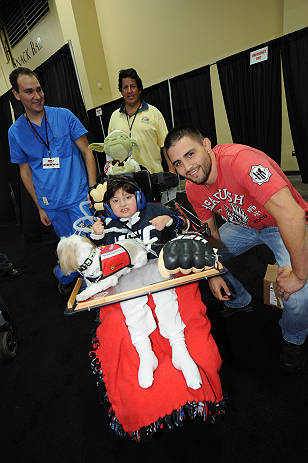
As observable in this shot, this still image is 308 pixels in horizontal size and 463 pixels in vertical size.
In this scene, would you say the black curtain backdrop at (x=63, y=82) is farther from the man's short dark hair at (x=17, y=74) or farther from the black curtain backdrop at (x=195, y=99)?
the man's short dark hair at (x=17, y=74)

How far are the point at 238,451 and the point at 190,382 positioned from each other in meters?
0.43

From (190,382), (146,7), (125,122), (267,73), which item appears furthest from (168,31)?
(190,382)

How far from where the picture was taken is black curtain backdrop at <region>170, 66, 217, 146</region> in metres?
4.09

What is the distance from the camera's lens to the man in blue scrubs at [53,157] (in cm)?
207

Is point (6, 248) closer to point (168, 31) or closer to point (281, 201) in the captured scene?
point (281, 201)

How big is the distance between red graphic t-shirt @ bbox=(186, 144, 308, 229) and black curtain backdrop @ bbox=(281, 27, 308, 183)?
8.68 ft

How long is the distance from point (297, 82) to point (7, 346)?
4346 mm

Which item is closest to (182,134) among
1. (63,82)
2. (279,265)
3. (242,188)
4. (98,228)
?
(242,188)

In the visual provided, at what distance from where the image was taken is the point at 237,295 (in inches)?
71.7

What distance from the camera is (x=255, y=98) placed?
142 inches

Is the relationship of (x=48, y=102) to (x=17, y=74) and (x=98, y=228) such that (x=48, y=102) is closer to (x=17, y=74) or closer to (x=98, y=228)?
(x=17, y=74)

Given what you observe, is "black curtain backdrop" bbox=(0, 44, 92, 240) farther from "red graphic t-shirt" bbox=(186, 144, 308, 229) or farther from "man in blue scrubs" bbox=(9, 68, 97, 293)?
"red graphic t-shirt" bbox=(186, 144, 308, 229)

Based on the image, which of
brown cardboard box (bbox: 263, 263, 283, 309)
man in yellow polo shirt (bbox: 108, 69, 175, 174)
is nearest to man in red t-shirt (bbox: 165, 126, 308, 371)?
brown cardboard box (bbox: 263, 263, 283, 309)

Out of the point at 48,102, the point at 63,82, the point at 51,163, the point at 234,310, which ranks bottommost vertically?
the point at 234,310
